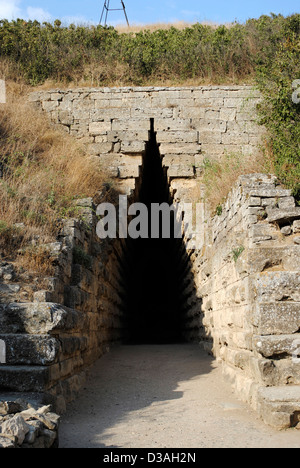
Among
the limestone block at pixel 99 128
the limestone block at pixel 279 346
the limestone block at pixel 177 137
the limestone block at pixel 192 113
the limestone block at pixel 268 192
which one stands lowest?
the limestone block at pixel 279 346

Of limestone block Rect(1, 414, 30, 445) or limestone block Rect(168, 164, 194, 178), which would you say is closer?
limestone block Rect(1, 414, 30, 445)

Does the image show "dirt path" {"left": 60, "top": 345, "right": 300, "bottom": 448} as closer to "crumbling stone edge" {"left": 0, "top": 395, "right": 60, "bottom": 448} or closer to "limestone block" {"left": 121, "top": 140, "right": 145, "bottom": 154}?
"crumbling stone edge" {"left": 0, "top": 395, "right": 60, "bottom": 448}

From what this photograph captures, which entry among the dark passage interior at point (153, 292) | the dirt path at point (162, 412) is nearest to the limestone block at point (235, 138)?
the dirt path at point (162, 412)

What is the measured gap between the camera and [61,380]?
489 centimetres

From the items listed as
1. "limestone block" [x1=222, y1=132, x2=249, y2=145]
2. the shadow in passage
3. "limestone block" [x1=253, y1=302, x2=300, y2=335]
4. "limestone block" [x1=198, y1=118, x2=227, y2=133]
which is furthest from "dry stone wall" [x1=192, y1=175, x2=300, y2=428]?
"limestone block" [x1=198, y1=118, x2=227, y2=133]

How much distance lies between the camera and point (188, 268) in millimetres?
10562

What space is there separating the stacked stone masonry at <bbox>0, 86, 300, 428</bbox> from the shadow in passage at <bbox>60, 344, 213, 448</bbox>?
0.89 feet

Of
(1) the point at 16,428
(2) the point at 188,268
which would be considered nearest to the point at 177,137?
(2) the point at 188,268

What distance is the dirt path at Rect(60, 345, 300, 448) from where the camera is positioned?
387 cm

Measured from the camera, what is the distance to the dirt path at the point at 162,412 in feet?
12.7

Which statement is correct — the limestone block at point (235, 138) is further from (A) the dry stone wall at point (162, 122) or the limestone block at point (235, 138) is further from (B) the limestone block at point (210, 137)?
(B) the limestone block at point (210, 137)

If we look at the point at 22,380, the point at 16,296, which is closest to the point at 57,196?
the point at 16,296

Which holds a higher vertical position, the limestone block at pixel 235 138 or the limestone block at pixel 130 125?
the limestone block at pixel 130 125
